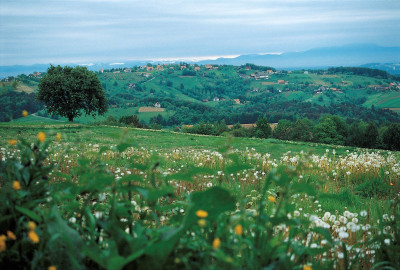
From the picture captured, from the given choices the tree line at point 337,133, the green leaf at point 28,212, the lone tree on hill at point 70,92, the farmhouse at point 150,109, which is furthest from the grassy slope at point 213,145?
the farmhouse at point 150,109

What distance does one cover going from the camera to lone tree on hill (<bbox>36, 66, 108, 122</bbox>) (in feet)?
156

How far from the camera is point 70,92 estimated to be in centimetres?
4725

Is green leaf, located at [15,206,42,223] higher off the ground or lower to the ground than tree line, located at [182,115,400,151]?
higher

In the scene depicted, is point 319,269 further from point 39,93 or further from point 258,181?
point 39,93

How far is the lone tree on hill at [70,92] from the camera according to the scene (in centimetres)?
4750

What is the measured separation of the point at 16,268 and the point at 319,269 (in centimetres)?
217

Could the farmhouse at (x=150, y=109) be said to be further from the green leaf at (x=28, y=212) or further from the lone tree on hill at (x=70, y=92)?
the green leaf at (x=28, y=212)

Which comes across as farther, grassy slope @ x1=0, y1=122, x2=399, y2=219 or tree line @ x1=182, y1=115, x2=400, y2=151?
tree line @ x1=182, y1=115, x2=400, y2=151

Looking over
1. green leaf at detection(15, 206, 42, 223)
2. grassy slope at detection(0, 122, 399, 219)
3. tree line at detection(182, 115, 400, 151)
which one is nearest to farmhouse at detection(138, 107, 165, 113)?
tree line at detection(182, 115, 400, 151)

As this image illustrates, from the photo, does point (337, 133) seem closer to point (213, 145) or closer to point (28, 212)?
point (213, 145)

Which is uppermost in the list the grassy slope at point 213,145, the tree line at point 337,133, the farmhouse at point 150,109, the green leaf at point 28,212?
the green leaf at point 28,212

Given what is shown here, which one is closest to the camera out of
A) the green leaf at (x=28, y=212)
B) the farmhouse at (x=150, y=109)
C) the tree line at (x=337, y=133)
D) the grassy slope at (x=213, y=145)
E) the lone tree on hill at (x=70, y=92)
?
the green leaf at (x=28, y=212)

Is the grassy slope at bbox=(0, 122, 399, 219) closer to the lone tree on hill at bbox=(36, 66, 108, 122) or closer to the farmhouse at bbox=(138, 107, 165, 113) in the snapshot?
the lone tree on hill at bbox=(36, 66, 108, 122)

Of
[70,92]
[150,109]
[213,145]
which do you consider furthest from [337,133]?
[150,109]
